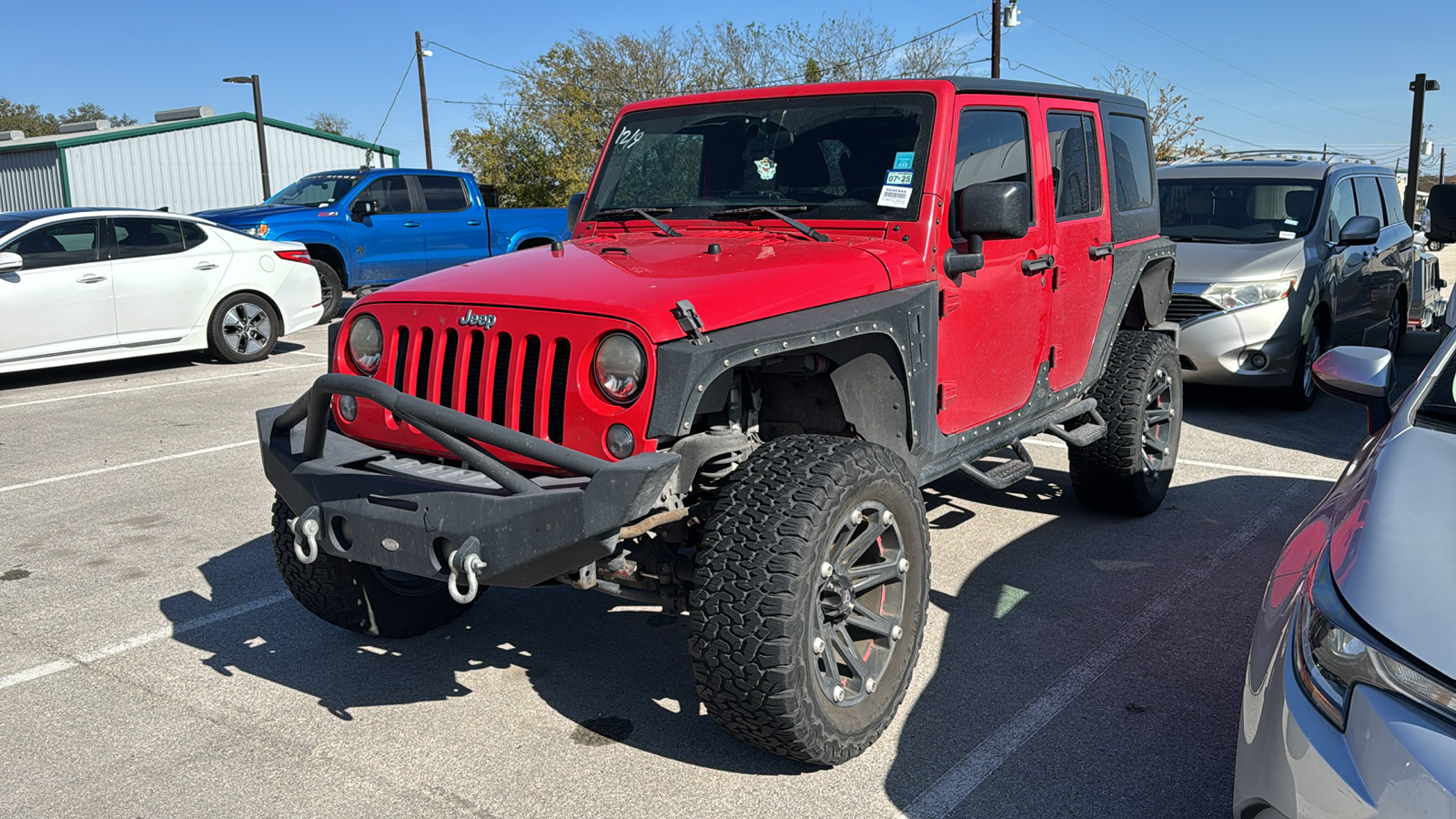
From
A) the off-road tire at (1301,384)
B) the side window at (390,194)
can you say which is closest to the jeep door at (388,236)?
the side window at (390,194)

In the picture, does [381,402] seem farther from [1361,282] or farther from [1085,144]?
[1361,282]

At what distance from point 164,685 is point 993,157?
368cm

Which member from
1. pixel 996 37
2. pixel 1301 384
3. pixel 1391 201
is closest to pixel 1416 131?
pixel 996 37

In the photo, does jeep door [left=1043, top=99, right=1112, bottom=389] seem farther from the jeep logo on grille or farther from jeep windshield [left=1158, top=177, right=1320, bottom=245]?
jeep windshield [left=1158, top=177, right=1320, bottom=245]

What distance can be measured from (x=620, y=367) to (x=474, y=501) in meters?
0.53

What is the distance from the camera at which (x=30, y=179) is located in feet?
107

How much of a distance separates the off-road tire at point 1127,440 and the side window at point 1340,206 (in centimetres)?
425

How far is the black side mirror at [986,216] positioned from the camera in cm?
396

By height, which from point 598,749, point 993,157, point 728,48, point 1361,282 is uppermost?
point 728,48

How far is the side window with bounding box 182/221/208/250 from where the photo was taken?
1094 centimetres

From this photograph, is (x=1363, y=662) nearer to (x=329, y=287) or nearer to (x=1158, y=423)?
(x=1158, y=423)

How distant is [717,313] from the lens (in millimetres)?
3164

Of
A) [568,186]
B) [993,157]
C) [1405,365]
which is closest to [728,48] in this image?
[568,186]

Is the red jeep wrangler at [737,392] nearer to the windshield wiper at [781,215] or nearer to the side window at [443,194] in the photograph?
the windshield wiper at [781,215]
